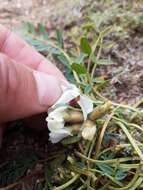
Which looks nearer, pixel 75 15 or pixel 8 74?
pixel 8 74

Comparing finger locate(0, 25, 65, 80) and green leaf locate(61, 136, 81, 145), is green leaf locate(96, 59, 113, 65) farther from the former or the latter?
green leaf locate(61, 136, 81, 145)

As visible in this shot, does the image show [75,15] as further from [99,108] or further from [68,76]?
[99,108]

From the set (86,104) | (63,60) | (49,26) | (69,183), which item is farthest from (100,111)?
(49,26)

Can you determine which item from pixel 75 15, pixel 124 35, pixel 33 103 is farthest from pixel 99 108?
pixel 75 15

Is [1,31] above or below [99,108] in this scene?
above

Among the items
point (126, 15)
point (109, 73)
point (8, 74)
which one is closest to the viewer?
point (8, 74)

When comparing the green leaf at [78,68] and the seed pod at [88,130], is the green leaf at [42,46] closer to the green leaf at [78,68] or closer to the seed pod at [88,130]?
the green leaf at [78,68]

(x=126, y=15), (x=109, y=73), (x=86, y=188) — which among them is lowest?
(x=86, y=188)

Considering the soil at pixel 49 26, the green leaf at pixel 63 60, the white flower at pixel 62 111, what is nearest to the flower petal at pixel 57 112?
the white flower at pixel 62 111

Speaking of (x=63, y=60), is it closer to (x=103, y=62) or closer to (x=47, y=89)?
(x=103, y=62)
